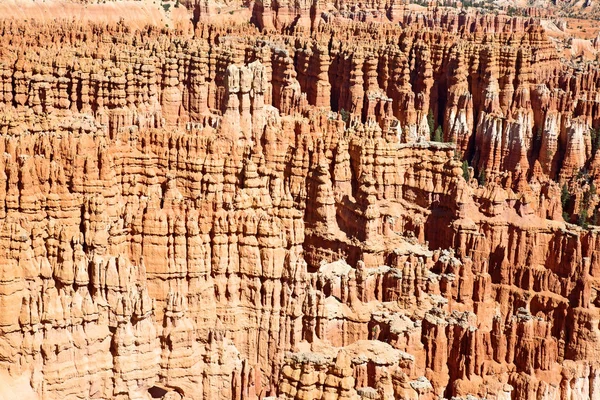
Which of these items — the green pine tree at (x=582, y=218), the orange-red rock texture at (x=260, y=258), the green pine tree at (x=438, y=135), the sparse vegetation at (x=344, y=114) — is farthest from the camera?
the sparse vegetation at (x=344, y=114)

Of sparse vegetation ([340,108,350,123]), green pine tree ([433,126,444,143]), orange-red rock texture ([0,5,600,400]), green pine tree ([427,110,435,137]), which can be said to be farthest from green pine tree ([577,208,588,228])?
sparse vegetation ([340,108,350,123])

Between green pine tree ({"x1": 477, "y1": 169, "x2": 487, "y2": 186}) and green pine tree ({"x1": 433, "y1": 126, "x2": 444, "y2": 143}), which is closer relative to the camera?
green pine tree ({"x1": 477, "y1": 169, "x2": 487, "y2": 186})

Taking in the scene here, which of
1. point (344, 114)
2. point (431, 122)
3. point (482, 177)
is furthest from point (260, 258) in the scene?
point (431, 122)

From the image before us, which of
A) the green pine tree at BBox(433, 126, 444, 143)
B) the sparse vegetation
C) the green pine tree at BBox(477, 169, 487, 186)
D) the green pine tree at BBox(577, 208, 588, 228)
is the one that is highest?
the sparse vegetation

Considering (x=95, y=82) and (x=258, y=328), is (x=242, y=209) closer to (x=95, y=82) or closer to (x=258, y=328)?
(x=258, y=328)

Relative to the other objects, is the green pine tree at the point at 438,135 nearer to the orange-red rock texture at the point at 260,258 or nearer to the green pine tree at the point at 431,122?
the green pine tree at the point at 431,122

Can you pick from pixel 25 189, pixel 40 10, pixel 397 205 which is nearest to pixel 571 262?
pixel 397 205

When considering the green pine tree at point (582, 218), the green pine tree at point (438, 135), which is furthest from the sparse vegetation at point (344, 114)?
the green pine tree at point (582, 218)

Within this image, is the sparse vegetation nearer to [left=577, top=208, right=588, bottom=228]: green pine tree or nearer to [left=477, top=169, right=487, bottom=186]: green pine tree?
[left=477, top=169, right=487, bottom=186]: green pine tree
